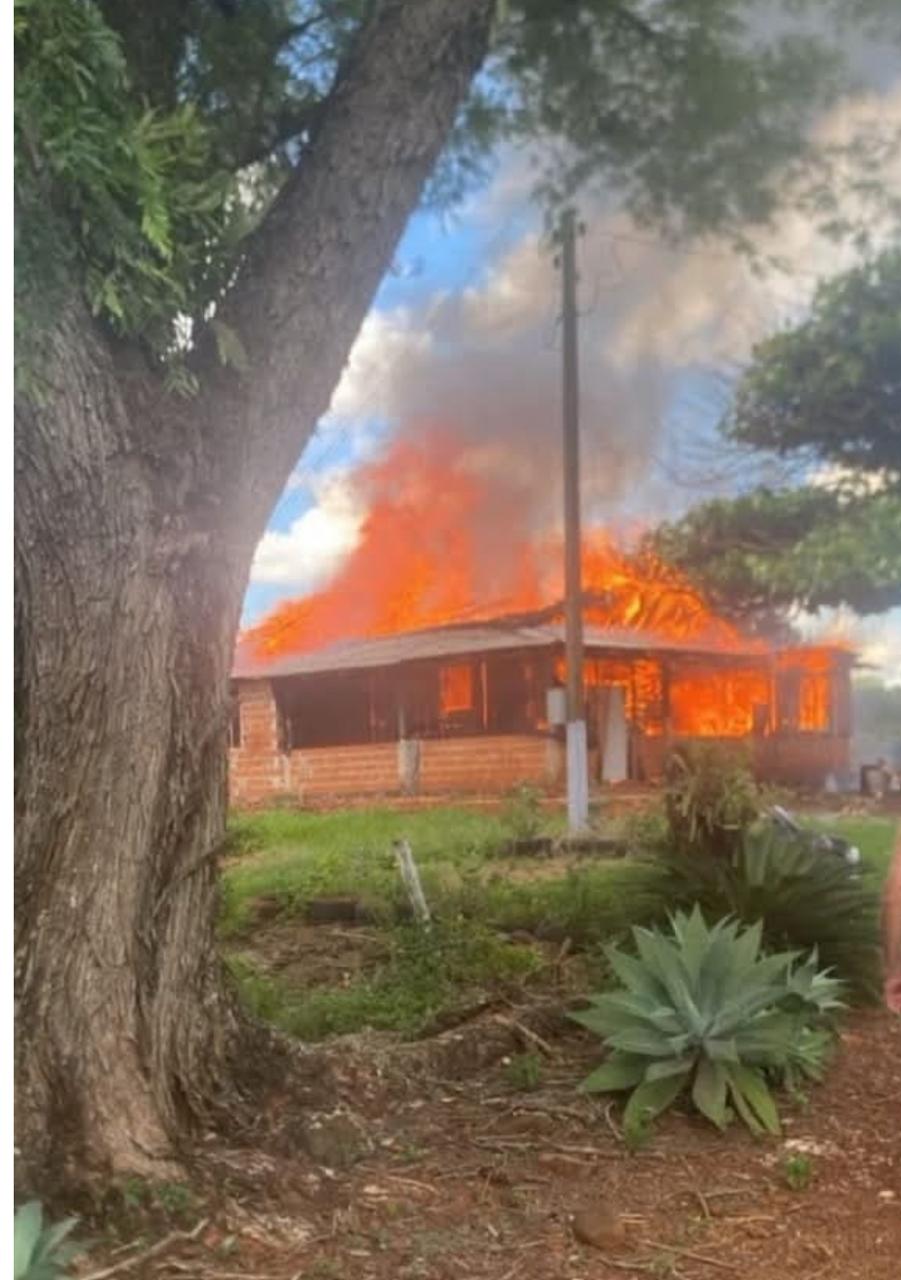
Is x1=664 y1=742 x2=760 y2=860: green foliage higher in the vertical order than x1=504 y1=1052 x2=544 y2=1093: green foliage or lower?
higher

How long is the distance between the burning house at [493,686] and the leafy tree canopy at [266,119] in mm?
541

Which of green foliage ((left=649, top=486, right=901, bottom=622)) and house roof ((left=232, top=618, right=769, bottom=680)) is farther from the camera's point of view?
green foliage ((left=649, top=486, right=901, bottom=622))

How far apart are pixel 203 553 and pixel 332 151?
2.43 feet

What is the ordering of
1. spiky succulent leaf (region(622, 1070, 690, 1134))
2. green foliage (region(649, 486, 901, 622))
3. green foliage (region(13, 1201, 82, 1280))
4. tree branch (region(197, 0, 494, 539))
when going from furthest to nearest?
green foliage (region(649, 486, 901, 622)) → spiky succulent leaf (region(622, 1070, 690, 1134)) → tree branch (region(197, 0, 494, 539)) → green foliage (region(13, 1201, 82, 1280))

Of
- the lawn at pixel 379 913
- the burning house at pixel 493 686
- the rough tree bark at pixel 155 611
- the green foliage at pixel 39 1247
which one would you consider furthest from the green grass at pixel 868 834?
the green foliage at pixel 39 1247

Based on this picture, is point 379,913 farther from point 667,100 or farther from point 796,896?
point 667,100

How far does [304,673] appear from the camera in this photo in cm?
247

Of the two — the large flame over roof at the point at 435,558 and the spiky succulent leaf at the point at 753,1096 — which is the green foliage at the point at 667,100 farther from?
the spiky succulent leaf at the point at 753,1096

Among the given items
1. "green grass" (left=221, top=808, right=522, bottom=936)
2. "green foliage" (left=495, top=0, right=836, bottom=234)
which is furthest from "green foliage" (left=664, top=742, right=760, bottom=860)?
"green foliage" (left=495, top=0, right=836, bottom=234)

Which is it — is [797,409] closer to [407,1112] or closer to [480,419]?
[480,419]

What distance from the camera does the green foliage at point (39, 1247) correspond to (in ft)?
6.55

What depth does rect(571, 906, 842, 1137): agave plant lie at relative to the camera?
2586 mm

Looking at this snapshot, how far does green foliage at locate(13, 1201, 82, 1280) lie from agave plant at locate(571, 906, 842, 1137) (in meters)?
0.95

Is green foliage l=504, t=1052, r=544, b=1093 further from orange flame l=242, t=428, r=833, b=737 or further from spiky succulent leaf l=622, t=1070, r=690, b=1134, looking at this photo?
orange flame l=242, t=428, r=833, b=737
